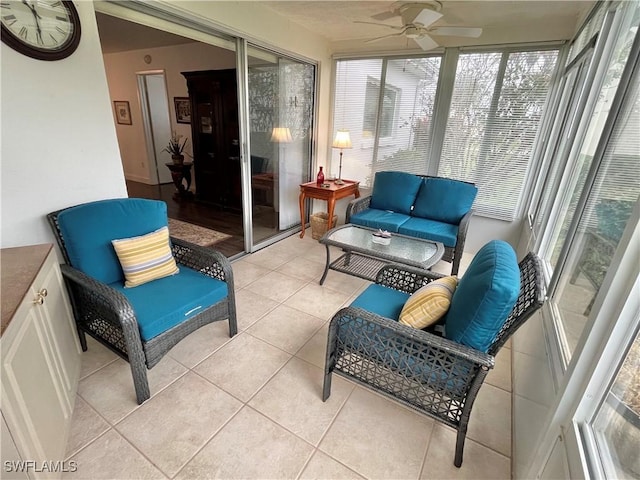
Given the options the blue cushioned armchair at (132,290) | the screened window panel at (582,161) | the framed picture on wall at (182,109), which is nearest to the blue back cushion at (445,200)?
the screened window panel at (582,161)

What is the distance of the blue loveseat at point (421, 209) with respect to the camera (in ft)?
9.88

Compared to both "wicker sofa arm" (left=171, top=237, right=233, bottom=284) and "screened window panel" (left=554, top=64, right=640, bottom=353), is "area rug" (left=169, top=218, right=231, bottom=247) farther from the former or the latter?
"screened window panel" (left=554, top=64, right=640, bottom=353)

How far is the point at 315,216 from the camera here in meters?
4.02

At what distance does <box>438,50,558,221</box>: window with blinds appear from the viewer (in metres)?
3.14

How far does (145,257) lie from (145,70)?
5108mm

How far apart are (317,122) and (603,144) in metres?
3.26

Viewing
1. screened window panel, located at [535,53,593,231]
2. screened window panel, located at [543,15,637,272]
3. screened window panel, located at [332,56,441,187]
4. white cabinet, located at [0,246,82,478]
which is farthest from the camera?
screened window panel, located at [332,56,441,187]

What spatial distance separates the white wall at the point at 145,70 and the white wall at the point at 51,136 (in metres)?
3.13

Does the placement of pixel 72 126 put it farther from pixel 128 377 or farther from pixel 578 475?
pixel 578 475

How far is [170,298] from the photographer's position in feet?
5.66

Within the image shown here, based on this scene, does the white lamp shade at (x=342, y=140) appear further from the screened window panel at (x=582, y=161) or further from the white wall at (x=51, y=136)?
the white wall at (x=51, y=136)

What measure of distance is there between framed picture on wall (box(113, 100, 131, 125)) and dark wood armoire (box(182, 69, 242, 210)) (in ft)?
6.79

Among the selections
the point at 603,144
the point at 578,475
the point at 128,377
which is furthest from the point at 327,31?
the point at 578,475

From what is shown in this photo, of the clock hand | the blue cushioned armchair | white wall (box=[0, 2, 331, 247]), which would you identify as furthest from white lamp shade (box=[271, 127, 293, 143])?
the clock hand
